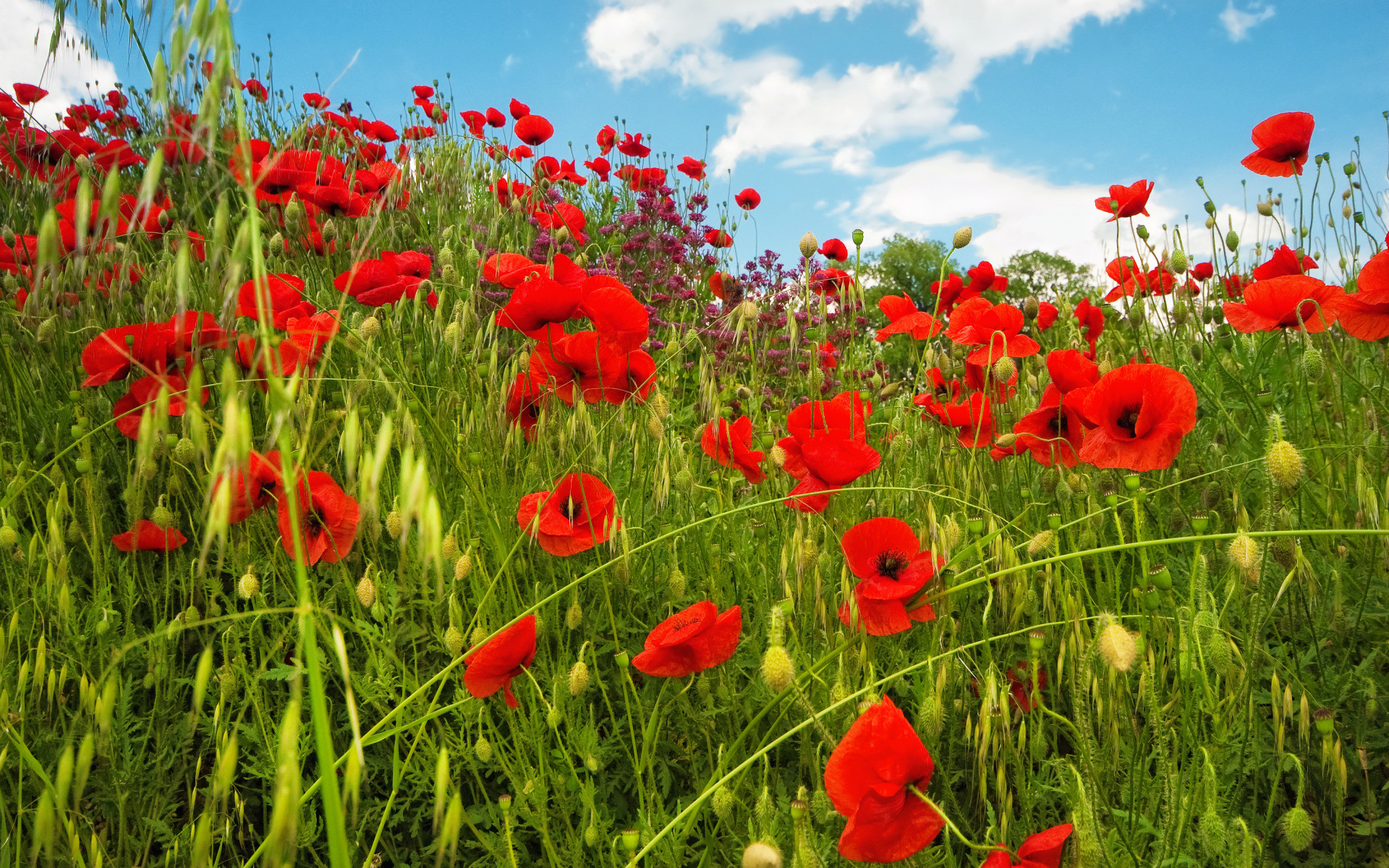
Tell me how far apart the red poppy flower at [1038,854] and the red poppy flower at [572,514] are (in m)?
0.77

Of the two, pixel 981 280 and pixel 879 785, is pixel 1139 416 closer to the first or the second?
pixel 879 785

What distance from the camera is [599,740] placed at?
152 centimetres

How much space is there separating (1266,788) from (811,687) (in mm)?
775

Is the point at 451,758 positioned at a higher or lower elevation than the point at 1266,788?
higher

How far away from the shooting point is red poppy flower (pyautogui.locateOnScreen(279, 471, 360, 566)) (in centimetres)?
150

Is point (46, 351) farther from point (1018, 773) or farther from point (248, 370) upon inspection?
point (1018, 773)

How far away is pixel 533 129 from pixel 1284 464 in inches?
172

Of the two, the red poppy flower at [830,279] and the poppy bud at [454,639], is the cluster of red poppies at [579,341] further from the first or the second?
the red poppy flower at [830,279]

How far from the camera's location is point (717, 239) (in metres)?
4.79

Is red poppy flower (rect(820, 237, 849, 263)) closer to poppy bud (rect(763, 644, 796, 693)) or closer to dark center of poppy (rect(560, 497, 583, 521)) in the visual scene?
dark center of poppy (rect(560, 497, 583, 521))

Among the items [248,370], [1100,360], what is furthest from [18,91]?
[1100,360]

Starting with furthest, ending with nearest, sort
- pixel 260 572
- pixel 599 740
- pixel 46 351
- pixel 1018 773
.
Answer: pixel 46 351
pixel 260 572
pixel 599 740
pixel 1018 773

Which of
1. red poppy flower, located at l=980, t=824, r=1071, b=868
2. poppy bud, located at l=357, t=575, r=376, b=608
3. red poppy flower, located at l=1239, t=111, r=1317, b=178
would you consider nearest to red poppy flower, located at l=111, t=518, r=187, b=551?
poppy bud, located at l=357, t=575, r=376, b=608

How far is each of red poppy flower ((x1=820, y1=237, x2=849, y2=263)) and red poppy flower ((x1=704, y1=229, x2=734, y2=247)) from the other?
3.79ft
